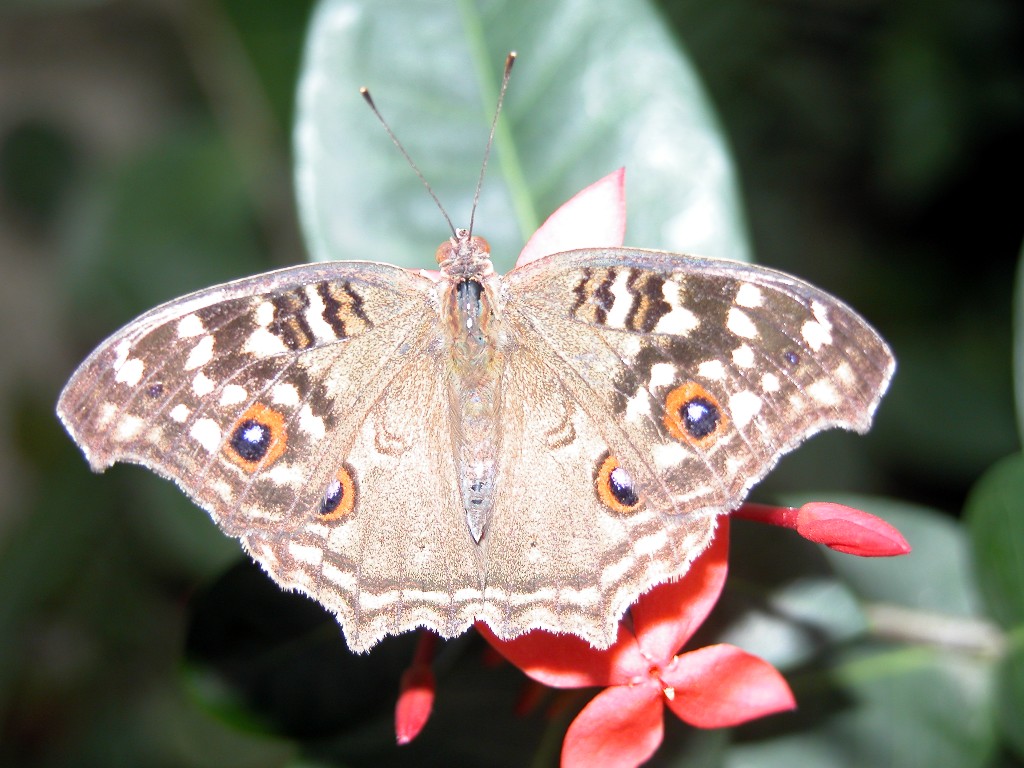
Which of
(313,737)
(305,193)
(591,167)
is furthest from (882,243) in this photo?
(313,737)

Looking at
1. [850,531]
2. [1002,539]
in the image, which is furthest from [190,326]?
[1002,539]

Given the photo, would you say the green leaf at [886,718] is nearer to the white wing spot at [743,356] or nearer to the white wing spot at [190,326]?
the white wing spot at [743,356]

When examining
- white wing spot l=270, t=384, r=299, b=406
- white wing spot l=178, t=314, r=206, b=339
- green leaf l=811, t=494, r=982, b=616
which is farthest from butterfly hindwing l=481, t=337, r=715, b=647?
green leaf l=811, t=494, r=982, b=616

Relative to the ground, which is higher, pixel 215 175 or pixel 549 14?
pixel 549 14

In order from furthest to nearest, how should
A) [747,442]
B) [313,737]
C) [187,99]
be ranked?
[187,99], [313,737], [747,442]

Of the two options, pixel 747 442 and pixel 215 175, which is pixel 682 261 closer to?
pixel 747 442

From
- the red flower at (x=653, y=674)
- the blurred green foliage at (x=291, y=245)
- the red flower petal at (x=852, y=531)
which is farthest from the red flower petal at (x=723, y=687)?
the blurred green foliage at (x=291, y=245)
